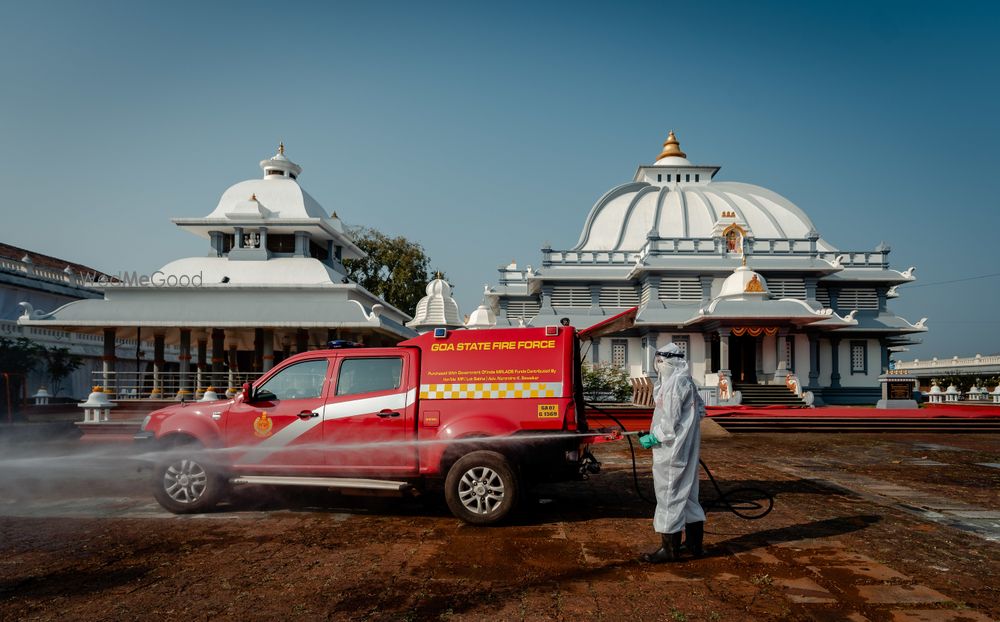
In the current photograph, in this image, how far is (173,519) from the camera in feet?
23.7

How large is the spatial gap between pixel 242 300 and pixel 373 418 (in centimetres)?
1359

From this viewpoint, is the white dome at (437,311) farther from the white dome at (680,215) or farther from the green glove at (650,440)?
the green glove at (650,440)

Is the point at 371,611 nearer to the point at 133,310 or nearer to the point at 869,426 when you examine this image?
the point at 133,310

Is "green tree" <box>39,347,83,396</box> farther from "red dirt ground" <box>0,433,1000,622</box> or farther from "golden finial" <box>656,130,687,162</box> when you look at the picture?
"golden finial" <box>656,130,687,162</box>

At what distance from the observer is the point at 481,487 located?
684 centimetres

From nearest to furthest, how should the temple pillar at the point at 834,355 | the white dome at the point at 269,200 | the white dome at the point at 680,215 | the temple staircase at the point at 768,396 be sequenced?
1. the white dome at the point at 269,200
2. the temple staircase at the point at 768,396
3. the temple pillar at the point at 834,355
4. the white dome at the point at 680,215

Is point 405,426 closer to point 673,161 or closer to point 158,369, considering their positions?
point 158,369

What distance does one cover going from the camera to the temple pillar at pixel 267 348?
64.7ft

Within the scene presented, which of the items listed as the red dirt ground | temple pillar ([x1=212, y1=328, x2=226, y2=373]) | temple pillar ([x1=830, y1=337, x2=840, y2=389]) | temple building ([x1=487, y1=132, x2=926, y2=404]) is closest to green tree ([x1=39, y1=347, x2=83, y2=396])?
temple pillar ([x1=212, y1=328, x2=226, y2=373])

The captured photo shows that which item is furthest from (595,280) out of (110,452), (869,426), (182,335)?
(110,452)

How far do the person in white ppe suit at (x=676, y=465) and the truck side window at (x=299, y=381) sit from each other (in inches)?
158

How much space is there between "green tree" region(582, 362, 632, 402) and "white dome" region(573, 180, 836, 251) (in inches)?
403

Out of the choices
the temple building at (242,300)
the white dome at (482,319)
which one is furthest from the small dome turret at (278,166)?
the white dome at (482,319)

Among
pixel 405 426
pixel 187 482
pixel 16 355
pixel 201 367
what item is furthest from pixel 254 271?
pixel 405 426
